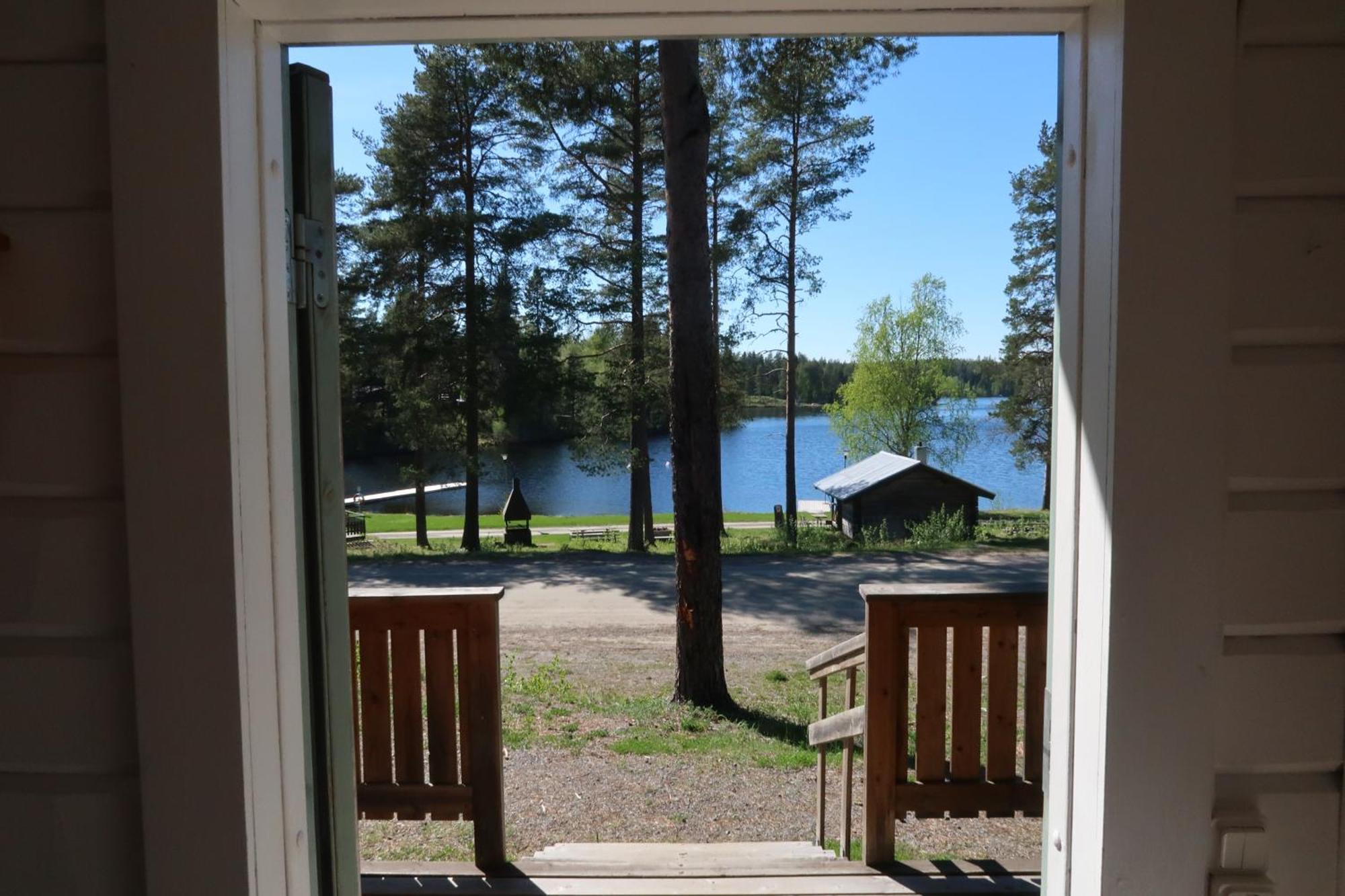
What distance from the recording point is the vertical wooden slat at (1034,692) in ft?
7.85

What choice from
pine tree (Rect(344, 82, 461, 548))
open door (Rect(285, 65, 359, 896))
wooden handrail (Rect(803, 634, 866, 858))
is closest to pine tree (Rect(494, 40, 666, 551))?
pine tree (Rect(344, 82, 461, 548))

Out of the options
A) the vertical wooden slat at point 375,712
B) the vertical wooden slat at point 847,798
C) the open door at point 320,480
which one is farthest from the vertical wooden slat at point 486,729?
the open door at point 320,480

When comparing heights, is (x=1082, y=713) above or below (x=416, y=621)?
above

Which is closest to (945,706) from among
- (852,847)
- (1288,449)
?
(852,847)

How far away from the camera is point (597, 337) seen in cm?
1496

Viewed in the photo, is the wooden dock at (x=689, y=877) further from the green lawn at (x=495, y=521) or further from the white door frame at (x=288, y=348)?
the green lawn at (x=495, y=521)

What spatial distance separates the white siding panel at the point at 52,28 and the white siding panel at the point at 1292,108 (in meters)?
1.18

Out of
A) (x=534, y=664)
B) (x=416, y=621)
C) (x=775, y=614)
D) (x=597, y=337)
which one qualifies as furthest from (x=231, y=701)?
(x=597, y=337)

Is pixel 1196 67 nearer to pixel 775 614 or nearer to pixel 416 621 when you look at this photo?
pixel 416 621

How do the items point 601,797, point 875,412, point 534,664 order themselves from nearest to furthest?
point 601,797, point 534,664, point 875,412

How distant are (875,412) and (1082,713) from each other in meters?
19.4

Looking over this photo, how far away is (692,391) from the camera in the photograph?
560 cm

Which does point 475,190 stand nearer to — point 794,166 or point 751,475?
point 794,166

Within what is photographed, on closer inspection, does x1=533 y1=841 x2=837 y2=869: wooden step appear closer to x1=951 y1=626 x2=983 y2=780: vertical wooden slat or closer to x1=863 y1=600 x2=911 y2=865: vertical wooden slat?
x1=863 y1=600 x2=911 y2=865: vertical wooden slat
